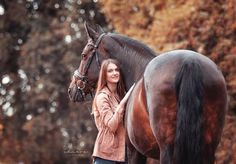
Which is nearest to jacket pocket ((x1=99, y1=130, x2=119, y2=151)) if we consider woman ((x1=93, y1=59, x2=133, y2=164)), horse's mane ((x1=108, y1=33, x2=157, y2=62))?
woman ((x1=93, y1=59, x2=133, y2=164))

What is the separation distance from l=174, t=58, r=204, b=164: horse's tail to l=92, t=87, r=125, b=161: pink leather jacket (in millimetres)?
1165

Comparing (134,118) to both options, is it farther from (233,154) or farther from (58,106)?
(58,106)

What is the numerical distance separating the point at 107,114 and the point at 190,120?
1272 mm

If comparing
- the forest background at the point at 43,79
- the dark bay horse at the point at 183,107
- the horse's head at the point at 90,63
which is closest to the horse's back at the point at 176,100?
the dark bay horse at the point at 183,107

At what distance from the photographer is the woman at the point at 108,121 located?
5.59 metres

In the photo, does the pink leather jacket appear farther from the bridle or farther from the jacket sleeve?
the bridle

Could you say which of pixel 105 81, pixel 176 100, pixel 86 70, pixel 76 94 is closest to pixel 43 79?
pixel 76 94

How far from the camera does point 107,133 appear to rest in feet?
18.7

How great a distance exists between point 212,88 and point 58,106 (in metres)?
17.0

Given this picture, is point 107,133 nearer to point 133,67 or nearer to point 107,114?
point 107,114

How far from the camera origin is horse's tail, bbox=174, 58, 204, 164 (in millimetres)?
4488

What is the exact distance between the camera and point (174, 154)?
14.9 ft

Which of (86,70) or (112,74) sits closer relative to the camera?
(112,74)

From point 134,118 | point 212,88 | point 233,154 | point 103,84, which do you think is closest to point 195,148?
point 212,88
